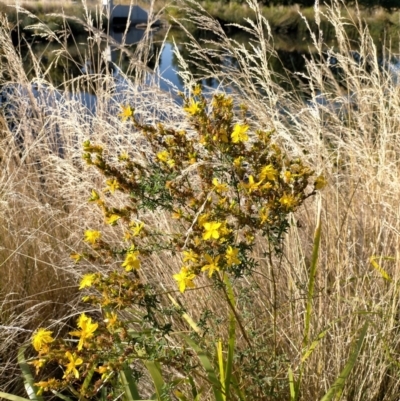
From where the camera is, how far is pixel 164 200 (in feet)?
3.43

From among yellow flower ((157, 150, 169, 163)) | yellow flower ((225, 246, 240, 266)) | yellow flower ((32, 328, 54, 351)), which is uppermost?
yellow flower ((157, 150, 169, 163))

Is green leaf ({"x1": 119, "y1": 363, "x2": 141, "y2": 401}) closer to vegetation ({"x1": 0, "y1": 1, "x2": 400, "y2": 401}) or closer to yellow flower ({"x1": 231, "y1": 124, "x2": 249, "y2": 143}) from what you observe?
vegetation ({"x1": 0, "y1": 1, "x2": 400, "y2": 401})

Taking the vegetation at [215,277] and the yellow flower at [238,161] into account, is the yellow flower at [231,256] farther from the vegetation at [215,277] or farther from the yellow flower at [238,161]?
the yellow flower at [238,161]

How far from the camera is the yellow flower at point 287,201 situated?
0.98 meters

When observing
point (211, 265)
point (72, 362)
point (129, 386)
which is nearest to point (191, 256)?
point (211, 265)

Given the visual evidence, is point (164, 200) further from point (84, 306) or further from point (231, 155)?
point (84, 306)

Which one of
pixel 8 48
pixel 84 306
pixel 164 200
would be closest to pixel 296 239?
pixel 164 200

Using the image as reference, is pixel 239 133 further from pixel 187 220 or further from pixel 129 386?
pixel 129 386

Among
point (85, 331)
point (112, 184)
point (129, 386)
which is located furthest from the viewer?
point (129, 386)

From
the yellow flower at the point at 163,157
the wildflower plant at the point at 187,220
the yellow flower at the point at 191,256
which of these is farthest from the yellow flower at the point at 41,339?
the yellow flower at the point at 163,157

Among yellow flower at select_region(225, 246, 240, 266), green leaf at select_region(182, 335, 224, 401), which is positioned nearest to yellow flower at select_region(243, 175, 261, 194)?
yellow flower at select_region(225, 246, 240, 266)

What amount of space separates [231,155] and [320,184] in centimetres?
18

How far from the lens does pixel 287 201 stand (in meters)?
0.98

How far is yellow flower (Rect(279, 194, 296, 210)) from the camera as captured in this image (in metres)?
0.98
